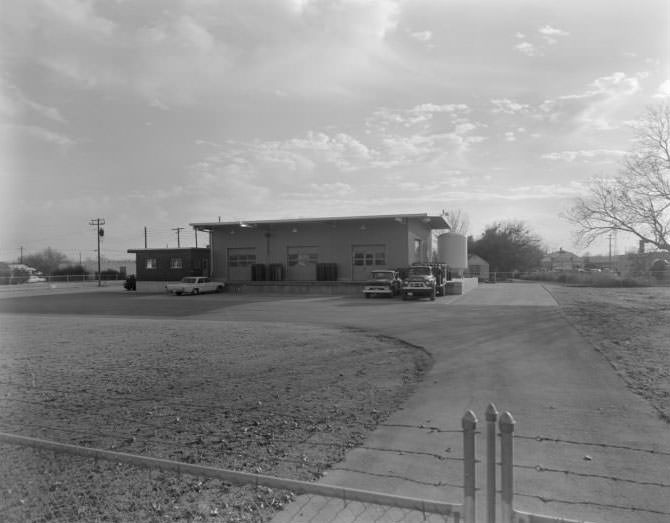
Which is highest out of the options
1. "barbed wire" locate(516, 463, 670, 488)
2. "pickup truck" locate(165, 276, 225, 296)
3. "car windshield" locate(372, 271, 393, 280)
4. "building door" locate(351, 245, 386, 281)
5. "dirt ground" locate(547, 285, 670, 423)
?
"building door" locate(351, 245, 386, 281)

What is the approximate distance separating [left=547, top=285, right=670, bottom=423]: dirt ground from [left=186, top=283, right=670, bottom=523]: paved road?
28cm

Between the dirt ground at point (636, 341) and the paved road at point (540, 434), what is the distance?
0.28m

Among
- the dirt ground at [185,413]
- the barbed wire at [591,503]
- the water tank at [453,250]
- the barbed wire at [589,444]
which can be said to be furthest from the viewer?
the water tank at [453,250]

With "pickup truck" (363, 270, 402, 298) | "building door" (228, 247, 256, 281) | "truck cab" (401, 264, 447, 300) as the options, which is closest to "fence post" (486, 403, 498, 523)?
"truck cab" (401, 264, 447, 300)

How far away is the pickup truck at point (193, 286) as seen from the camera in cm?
3591

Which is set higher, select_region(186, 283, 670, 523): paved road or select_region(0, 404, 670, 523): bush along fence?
select_region(0, 404, 670, 523): bush along fence

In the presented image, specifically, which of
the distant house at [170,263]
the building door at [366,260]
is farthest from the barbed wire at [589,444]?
the distant house at [170,263]

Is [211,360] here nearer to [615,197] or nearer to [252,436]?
[252,436]

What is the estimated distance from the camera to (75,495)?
397 cm

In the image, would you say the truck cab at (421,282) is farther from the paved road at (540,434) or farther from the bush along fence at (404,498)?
the bush along fence at (404,498)

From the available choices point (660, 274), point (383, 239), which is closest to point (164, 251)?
point (383, 239)

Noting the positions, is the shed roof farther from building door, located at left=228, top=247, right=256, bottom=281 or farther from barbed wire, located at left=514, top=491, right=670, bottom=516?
barbed wire, located at left=514, top=491, right=670, bottom=516

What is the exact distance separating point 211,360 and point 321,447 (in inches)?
212

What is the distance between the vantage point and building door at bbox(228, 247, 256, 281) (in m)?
40.5
